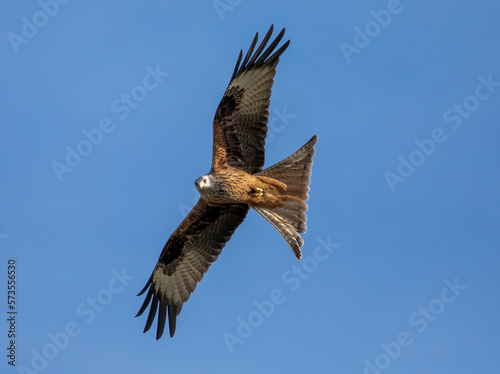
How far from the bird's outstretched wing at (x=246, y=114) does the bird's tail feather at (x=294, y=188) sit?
39 centimetres

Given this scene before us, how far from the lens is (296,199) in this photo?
12.9 metres

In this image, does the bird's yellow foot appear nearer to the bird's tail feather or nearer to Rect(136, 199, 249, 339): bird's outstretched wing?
the bird's tail feather

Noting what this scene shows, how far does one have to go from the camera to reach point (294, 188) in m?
12.9

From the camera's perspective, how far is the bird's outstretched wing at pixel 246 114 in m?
12.9

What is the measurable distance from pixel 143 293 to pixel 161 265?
57 centimetres

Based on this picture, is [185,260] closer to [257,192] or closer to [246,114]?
[257,192]

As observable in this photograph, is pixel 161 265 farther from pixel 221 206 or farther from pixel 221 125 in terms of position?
pixel 221 125

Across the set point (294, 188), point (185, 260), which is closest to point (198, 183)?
point (294, 188)

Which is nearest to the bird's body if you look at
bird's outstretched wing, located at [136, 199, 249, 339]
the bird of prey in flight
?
the bird of prey in flight

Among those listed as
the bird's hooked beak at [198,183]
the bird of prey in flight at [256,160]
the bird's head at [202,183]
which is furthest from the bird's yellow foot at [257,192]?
the bird's hooked beak at [198,183]

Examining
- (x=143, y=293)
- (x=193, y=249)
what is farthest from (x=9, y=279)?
(x=193, y=249)

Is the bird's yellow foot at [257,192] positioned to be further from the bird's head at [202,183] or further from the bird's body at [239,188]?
the bird's head at [202,183]

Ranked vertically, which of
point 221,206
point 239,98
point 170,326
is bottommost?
point 170,326

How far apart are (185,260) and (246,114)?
288 cm
